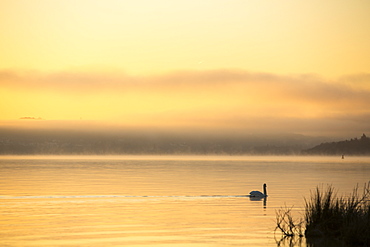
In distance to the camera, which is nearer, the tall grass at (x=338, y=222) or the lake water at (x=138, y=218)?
the tall grass at (x=338, y=222)

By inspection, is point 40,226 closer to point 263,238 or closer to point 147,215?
point 147,215

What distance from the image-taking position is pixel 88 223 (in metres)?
30.7

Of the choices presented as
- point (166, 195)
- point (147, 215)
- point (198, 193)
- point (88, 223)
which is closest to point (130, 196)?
point (166, 195)

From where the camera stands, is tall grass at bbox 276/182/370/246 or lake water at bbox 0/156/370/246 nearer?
tall grass at bbox 276/182/370/246

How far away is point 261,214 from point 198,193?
16.9 meters

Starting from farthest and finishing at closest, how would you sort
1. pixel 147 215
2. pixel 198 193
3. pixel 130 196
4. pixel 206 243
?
pixel 198 193 < pixel 130 196 < pixel 147 215 < pixel 206 243

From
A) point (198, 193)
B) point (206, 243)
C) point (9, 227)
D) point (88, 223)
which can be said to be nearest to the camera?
point (206, 243)

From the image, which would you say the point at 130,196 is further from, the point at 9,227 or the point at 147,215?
the point at 9,227

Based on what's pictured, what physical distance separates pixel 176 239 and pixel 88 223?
6.75 m

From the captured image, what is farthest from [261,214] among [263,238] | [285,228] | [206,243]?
[206,243]

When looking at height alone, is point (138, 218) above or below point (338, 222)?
below

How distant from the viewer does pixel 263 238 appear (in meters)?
26.5

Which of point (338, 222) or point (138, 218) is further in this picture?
point (138, 218)

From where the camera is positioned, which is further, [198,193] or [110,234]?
[198,193]
